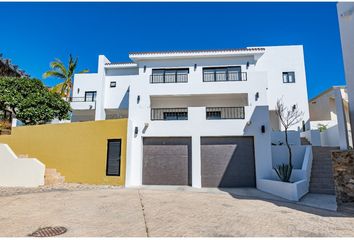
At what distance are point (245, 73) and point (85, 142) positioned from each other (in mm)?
11628

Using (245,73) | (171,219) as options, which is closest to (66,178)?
(171,219)

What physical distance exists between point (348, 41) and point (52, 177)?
15.9m

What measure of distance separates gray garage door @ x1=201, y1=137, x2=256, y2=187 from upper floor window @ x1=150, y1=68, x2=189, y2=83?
5.82m

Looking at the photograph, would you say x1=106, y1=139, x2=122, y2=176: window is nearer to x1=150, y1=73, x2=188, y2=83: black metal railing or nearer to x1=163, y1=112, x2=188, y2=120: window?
x1=163, y1=112, x2=188, y2=120: window

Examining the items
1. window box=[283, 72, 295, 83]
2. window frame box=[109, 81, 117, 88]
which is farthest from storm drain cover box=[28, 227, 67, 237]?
window box=[283, 72, 295, 83]

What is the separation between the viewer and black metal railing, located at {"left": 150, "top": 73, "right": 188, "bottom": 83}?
16984 mm

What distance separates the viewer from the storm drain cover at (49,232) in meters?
4.91

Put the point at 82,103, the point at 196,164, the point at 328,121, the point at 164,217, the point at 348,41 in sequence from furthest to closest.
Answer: the point at 82,103 → the point at 328,121 → the point at 196,164 → the point at 348,41 → the point at 164,217

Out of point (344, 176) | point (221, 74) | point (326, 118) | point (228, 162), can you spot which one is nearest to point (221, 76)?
point (221, 74)

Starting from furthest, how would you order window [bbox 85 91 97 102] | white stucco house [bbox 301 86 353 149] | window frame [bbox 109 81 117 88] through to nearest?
window [bbox 85 91 97 102] < window frame [bbox 109 81 117 88] < white stucco house [bbox 301 86 353 149]

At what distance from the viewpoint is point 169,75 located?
17234 mm

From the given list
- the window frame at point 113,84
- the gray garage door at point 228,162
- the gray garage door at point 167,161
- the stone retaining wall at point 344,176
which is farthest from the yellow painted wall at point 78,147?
the stone retaining wall at point 344,176

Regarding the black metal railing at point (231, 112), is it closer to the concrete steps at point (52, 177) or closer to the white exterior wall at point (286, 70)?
the white exterior wall at point (286, 70)

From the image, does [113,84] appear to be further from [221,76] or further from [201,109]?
[201,109]
